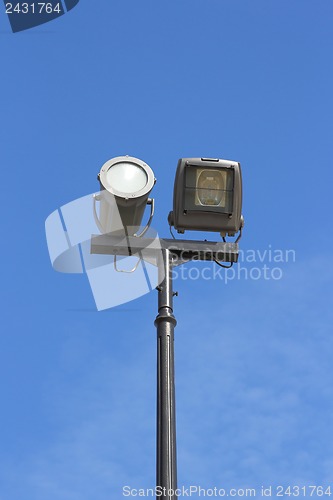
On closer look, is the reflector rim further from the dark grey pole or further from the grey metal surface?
the dark grey pole

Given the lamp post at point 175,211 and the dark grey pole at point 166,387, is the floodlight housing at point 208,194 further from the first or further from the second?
the dark grey pole at point 166,387

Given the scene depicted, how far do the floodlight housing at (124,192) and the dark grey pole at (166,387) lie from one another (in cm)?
35

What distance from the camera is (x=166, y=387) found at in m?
4.33

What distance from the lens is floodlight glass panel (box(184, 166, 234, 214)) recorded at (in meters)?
5.27

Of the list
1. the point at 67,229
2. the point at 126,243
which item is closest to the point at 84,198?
the point at 67,229

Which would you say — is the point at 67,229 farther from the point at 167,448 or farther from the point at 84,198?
the point at 167,448

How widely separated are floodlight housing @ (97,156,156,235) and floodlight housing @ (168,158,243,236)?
0.22 meters

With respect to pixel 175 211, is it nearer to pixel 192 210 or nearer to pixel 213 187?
pixel 192 210

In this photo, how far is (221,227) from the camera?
17.5 ft

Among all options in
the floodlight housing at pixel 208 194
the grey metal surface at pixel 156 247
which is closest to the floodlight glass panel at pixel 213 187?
the floodlight housing at pixel 208 194

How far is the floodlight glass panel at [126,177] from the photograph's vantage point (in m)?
5.21

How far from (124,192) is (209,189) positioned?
Result: 1.87 ft

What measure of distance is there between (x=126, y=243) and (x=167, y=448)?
148 centimetres

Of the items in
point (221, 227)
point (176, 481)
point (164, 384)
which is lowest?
point (176, 481)
